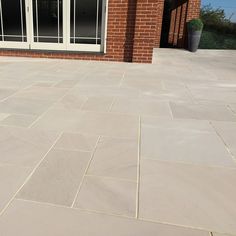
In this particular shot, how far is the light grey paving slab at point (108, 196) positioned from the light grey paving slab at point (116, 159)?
0.11 meters

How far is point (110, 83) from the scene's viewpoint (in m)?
5.30

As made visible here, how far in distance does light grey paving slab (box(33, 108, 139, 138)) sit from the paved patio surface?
0.01 meters

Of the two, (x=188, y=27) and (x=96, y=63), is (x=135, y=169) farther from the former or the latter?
(x=188, y=27)

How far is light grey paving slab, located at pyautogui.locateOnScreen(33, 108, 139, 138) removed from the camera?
3133 mm

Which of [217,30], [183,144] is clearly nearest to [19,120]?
[183,144]

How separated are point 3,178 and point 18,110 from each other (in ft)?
5.37

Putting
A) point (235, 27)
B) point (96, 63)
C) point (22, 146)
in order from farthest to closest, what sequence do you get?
point (235, 27) < point (96, 63) < point (22, 146)

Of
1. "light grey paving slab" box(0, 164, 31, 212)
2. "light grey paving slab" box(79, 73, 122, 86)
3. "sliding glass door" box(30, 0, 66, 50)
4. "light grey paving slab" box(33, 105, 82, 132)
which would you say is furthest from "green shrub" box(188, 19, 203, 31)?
"light grey paving slab" box(0, 164, 31, 212)

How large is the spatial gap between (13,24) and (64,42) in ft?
4.67

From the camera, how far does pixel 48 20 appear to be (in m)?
7.33

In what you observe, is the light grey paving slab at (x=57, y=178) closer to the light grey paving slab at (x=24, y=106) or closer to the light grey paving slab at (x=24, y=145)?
the light grey paving slab at (x=24, y=145)

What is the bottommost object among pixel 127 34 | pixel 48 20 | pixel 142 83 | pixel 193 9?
pixel 142 83

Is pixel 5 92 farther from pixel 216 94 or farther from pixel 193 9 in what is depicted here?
pixel 193 9

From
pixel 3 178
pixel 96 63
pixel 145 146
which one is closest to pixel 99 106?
pixel 145 146
